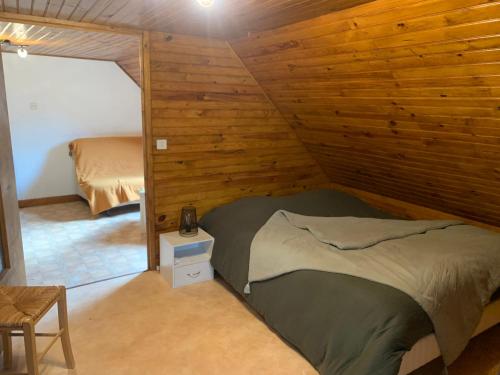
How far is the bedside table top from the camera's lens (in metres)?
2.96

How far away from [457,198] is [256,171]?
5.61 ft

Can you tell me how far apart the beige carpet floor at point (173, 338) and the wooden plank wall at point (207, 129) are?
0.71 m

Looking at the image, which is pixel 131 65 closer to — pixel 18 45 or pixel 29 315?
pixel 18 45

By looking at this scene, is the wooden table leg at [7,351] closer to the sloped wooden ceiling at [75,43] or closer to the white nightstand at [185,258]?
the white nightstand at [185,258]

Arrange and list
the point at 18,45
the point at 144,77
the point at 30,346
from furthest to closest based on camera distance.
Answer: the point at 18,45, the point at 144,77, the point at 30,346

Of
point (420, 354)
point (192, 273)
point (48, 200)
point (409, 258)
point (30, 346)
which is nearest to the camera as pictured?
point (30, 346)

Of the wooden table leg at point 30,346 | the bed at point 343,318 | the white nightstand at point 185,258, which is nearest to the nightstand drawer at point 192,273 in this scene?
the white nightstand at point 185,258

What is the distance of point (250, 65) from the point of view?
3.19m

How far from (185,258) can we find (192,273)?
0.43ft

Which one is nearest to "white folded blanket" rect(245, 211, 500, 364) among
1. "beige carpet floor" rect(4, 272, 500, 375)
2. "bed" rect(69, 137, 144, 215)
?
"beige carpet floor" rect(4, 272, 500, 375)

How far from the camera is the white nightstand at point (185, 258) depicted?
116 inches

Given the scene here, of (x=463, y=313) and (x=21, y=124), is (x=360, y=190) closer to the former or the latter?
(x=463, y=313)

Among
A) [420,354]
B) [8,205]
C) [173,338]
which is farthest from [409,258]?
[8,205]

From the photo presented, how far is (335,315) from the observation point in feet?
6.46
